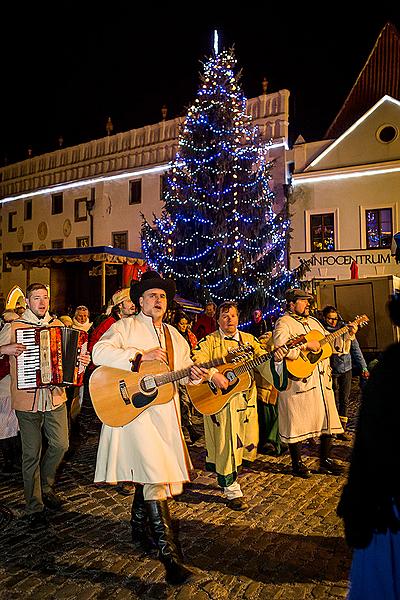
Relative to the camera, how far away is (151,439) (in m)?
4.12

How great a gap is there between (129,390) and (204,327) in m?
7.36

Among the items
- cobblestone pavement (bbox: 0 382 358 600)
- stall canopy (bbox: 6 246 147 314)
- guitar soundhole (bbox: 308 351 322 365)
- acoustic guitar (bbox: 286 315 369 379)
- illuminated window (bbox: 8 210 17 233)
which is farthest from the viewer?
illuminated window (bbox: 8 210 17 233)

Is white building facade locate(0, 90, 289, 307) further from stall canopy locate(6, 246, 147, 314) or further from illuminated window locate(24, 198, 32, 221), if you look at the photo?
stall canopy locate(6, 246, 147, 314)

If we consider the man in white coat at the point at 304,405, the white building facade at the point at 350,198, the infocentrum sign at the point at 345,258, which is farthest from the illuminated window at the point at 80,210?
the man in white coat at the point at 304,405

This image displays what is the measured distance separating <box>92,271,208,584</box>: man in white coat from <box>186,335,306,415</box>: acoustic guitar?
1.01m

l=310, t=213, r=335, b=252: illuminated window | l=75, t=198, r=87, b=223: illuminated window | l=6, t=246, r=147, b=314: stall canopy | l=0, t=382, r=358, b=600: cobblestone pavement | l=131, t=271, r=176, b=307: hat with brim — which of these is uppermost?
l=75, t=198, r=87, b=223: illuminated window

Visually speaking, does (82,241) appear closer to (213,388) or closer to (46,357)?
(46,357)

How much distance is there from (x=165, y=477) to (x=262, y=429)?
4.20m

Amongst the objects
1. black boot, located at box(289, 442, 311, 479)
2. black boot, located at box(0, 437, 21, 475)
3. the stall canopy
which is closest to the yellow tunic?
black boot, located at box(289, 442, 311, 479)

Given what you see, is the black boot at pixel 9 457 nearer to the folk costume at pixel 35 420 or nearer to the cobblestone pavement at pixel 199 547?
the cobblestone pavement at pixel 199 547

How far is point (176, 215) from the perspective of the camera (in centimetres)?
1736

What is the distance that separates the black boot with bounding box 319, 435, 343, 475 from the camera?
6750 millimetres

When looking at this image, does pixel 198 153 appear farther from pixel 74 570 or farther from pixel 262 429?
pixel 74 570

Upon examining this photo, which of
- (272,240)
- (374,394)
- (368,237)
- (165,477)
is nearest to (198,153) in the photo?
(272,240)
